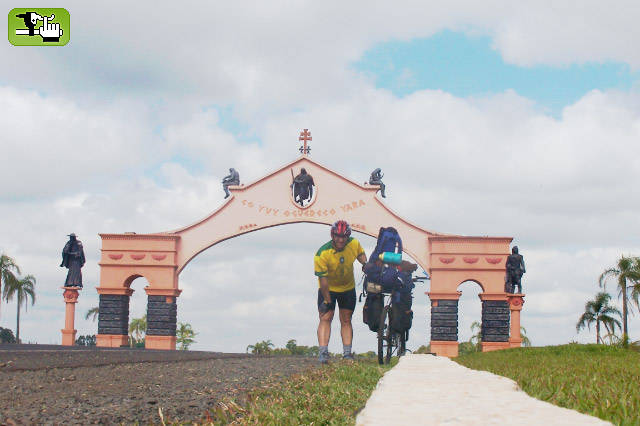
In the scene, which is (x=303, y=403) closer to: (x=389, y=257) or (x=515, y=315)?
(x=389, y=257)

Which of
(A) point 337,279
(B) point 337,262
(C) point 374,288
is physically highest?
(B) point 337,262

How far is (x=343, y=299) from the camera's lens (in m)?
10.4

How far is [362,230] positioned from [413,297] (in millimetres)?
18292

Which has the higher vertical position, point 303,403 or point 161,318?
point 161,318

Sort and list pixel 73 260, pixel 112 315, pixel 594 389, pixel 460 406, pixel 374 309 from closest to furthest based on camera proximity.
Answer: pixel 460 406 → pixel 594 389 → pixel 374 309 → pixel 73 260 → pixel 112 315

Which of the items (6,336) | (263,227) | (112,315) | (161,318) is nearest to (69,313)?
(112,315)

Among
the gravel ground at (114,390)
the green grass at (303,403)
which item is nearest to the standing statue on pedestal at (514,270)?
the gravel ground at (114,390)

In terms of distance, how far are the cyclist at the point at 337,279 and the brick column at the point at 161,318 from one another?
19.9 meters

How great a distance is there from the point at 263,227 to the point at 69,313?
7.99m

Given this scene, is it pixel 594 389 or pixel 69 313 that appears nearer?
pixel 594 389

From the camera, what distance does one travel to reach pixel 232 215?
100 ft

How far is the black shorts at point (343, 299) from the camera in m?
10.3

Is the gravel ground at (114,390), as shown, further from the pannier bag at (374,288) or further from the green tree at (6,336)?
the green tree at (6,336)

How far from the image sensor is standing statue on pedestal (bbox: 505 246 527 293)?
87.7ft
